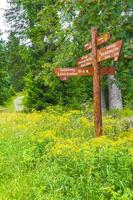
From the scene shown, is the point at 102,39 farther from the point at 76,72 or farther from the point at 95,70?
the point at 76,72

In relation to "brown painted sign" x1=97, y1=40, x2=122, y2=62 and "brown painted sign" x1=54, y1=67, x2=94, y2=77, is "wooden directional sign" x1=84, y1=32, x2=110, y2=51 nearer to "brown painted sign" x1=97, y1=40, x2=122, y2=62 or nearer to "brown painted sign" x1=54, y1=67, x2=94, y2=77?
"brown painted sign" x1=97, y1=40, x2=122, y2=62

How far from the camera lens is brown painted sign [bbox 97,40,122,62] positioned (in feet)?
29.0

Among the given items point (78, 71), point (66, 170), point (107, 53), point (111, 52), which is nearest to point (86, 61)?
point (78, 71)

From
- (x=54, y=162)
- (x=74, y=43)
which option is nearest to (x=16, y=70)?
(x=74, y=43)

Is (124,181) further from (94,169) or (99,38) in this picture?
(99,38)

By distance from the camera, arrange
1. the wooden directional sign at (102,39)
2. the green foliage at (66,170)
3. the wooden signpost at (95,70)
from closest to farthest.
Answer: the green foliage at (66,170) < the wooden directional sign at (102,39) < the wooden signpost at (95,70)

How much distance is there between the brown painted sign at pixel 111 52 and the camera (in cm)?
885

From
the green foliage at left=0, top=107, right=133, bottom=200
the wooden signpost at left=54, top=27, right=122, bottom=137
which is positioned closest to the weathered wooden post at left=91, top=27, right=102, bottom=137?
the wooden signpost at left=54, top=27, right=122, bottom=137

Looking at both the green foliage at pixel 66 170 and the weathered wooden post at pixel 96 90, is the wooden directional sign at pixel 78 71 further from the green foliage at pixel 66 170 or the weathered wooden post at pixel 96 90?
the green foliage at pixel 66 170

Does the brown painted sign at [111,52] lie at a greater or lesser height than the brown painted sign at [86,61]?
greater

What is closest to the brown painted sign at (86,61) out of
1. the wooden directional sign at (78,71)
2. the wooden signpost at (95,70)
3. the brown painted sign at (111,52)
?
the wooden signpost at (95,70)

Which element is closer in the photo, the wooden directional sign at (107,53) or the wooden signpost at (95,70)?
the wooden directional sign at (107,53)

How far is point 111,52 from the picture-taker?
30.1 feet

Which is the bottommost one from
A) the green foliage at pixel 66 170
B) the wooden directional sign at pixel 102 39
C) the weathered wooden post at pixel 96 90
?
the green foliage at pixel 66 170
